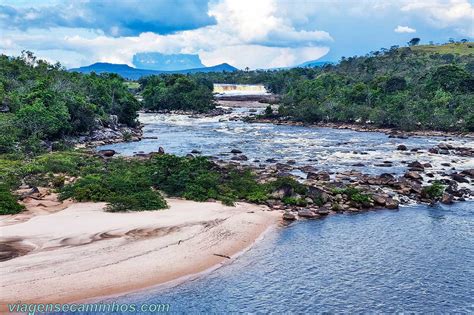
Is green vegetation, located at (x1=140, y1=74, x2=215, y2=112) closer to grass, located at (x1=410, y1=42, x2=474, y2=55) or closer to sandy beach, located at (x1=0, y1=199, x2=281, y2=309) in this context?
grass, located at (x1=410, y1=42, x2=474, y2=55)

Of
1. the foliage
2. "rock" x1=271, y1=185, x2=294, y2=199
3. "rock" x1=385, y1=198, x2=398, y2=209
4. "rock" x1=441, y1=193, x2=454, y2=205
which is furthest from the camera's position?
"rock" x1=441, y1=193, x2=454, y2=205

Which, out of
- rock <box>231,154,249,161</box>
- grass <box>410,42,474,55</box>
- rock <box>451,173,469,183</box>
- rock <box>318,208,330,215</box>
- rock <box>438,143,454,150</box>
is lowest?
rock <box>318,208,330,215</box>

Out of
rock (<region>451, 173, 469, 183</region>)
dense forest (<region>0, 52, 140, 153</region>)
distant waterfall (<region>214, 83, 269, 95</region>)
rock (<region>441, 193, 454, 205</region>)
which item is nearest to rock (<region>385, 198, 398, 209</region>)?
rock (<region>441, 193, 454, 205</region>)

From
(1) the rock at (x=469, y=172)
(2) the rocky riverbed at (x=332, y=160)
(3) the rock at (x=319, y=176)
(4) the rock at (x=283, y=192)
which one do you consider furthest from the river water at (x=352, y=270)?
(1) the rock at (x=469, y=172)

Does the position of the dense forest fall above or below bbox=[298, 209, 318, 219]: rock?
above

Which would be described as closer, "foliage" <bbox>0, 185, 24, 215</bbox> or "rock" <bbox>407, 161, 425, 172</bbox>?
"foliage" <bbox>0, 185, 24, 215</bbox>

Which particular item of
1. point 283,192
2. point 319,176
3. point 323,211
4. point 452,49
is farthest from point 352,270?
point 452,49

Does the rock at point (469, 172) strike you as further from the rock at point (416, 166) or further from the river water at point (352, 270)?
the river water at point (352, 270)
